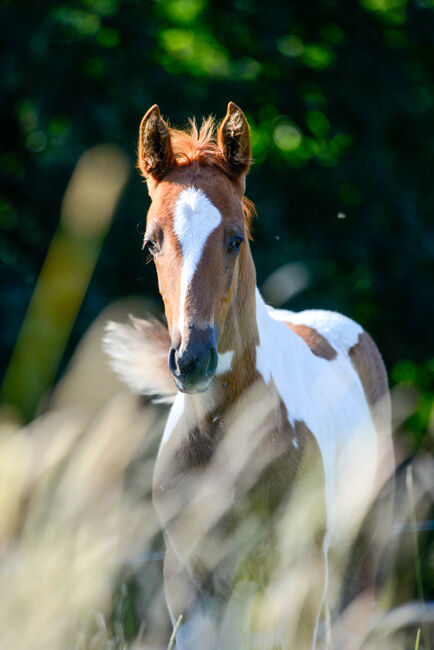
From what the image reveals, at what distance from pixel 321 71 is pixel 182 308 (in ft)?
20.8

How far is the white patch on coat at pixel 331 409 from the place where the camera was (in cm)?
287

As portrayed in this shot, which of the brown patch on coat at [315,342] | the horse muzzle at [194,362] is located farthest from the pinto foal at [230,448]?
the brown patch on coat at [315,342]

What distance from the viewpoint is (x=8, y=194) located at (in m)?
7.04

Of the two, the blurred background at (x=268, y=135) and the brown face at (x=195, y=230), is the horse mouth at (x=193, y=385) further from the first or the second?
the blurred background at (x=268, y=135)

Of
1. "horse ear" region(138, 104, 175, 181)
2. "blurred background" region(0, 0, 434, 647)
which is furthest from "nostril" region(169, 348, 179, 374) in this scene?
"blurred background" region(0, 0, 434, 647)

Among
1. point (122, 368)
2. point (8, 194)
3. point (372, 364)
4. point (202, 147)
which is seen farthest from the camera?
point (8, 194)

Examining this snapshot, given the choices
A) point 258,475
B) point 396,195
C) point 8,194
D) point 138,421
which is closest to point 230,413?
point 258,475

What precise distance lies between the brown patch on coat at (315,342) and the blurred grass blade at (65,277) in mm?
1073

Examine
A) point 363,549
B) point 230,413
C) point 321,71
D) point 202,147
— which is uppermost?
point 321,71

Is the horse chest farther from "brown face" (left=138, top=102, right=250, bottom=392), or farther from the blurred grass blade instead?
the blurred grass blade

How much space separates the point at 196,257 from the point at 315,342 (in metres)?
1.47

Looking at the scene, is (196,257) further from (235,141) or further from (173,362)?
(235,141)

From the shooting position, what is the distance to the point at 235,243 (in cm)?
Result: 254

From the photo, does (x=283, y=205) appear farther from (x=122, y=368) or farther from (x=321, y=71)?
(x=122, y=368)
